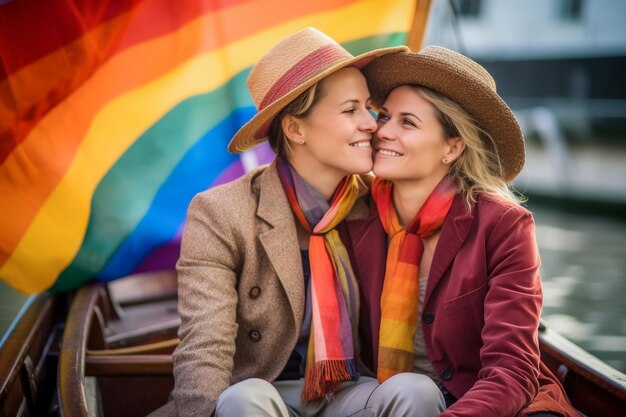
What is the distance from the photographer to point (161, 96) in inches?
133

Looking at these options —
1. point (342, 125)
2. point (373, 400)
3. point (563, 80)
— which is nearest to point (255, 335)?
point (373, 400)

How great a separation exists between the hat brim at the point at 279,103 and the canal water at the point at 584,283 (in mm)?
2674

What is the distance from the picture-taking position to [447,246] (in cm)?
235

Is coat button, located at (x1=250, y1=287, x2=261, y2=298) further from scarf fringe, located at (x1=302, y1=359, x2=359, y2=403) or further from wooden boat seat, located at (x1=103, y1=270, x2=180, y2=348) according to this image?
wooden boat seat, located at (x1=103, y1=270, x2=180, y2=348)

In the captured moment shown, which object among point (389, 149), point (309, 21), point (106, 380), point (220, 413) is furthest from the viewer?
point (309, 21)

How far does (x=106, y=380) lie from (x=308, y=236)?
4.28 ft

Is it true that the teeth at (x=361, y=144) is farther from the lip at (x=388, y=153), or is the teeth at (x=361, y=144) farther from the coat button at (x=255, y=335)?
the coat button at (x=255, y=335)

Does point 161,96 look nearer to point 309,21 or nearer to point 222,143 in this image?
point 222,143

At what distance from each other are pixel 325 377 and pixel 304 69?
42.1 inches

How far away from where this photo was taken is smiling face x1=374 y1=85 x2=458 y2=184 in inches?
97.0

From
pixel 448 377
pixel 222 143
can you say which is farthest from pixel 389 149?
pixel 222 143

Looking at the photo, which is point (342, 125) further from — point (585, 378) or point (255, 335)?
point (585, 378)

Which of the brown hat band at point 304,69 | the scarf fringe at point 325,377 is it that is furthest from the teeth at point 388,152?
the scarf fringe at point 325,377

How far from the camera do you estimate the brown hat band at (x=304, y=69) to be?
246 centimetres
